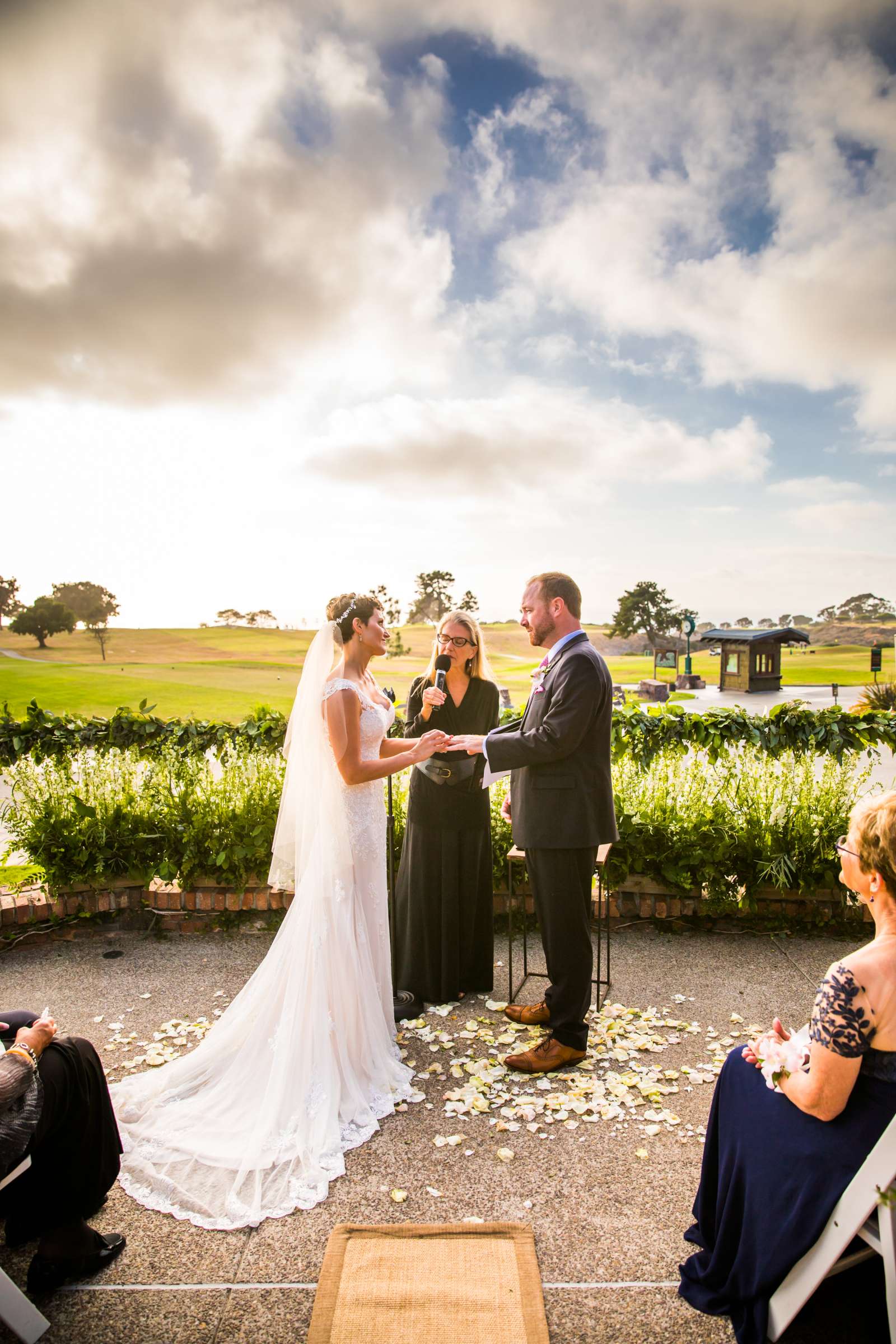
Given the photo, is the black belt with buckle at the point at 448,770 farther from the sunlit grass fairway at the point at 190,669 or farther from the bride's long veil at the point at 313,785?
the sunlit grass fairway at the point at 190,669

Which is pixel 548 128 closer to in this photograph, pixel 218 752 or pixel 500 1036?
pixel 218 752

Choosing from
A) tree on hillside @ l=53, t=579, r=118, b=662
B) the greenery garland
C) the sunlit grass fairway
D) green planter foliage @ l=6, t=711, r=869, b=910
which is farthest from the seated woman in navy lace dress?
tree on hillside @ l=53, t=579, r=118, b=662

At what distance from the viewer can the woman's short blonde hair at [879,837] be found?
1936 millimetres

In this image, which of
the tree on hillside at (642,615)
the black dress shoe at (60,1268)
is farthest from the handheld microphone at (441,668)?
the tree on hillside at (642,615)

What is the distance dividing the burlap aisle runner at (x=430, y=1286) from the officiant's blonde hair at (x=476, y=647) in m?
2.70

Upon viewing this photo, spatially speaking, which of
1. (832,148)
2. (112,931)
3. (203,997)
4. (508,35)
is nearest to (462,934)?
(203,997)

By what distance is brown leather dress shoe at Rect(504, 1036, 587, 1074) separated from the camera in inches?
141

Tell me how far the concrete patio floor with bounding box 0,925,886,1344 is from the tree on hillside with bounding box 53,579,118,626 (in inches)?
254

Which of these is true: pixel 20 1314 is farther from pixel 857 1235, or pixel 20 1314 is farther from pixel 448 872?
pixel 448 872

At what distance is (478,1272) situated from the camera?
2359 millimetres

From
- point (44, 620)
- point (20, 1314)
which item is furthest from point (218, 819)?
point (44, 620)

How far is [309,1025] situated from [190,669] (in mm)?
6387

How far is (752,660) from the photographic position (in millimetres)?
12742

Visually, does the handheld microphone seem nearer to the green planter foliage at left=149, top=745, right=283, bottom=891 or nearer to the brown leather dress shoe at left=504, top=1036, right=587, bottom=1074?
the brown leather dress shoe at left=504, top=1036, right=587, bottom=1074
